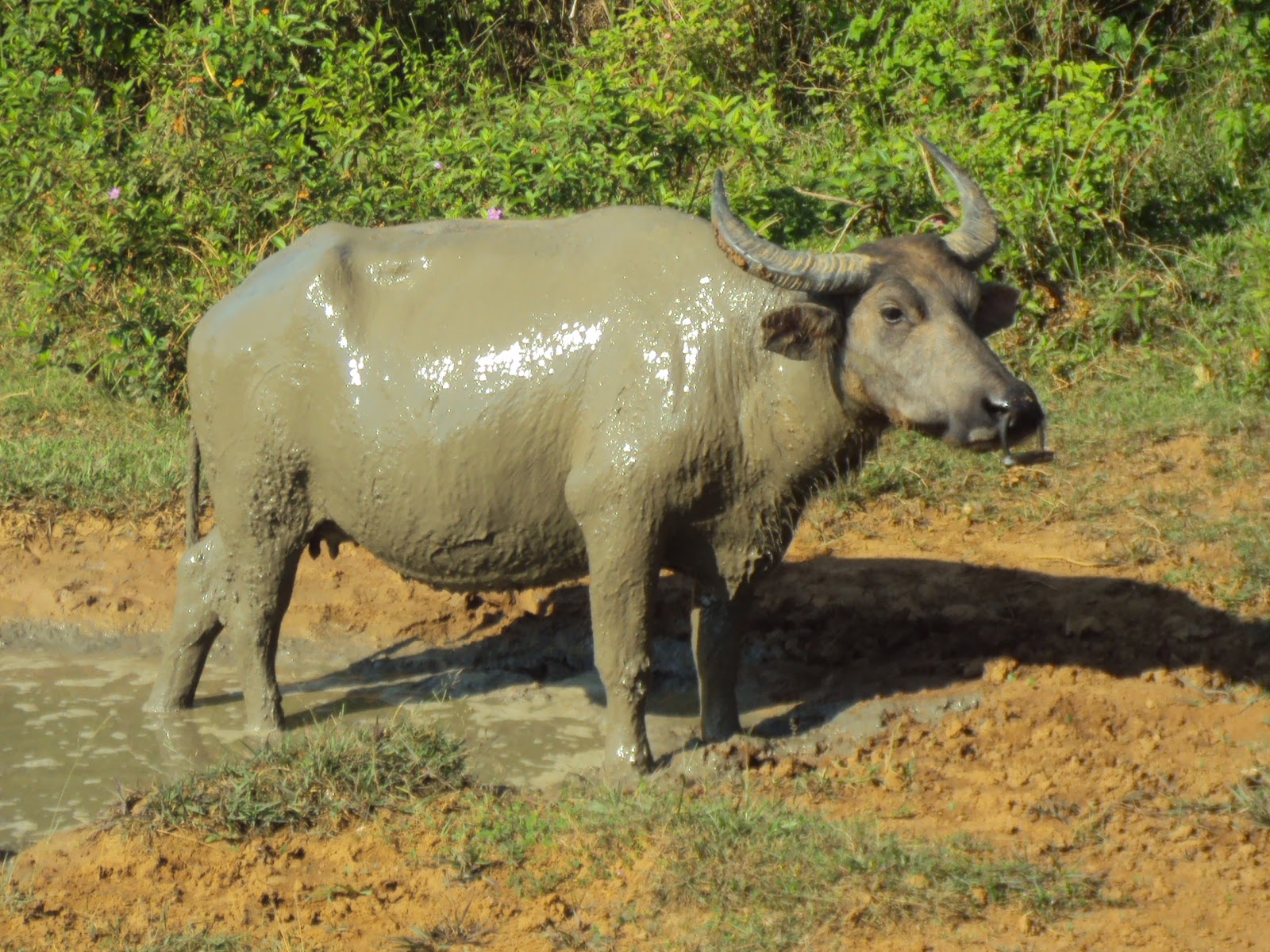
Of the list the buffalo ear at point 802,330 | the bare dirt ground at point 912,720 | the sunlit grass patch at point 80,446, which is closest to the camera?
the bare dirt ground at point 912,720

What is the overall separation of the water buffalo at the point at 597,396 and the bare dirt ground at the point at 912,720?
2.65 ft

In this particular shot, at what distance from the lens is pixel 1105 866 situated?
4457 mm

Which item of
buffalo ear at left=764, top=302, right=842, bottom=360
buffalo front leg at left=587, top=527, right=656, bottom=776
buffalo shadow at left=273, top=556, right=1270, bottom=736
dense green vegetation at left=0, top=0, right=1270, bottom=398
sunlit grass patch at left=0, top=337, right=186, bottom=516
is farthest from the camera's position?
dense green vegetation at left=0, top=0, right=1270, bottom=398

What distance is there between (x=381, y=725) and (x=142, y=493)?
2636 millimetres

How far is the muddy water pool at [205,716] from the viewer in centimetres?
562

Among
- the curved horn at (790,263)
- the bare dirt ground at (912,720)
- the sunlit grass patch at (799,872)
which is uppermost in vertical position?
the curved horn at (790,263)

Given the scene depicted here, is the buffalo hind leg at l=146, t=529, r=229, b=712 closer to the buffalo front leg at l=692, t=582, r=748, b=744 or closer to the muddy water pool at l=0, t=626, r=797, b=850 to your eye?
the muddy water pool at l=0, t=626, r=797, b=850

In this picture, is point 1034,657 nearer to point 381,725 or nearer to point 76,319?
point 381,725

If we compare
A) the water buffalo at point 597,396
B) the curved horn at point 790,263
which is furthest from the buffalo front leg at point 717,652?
the curved horn at point 790,263

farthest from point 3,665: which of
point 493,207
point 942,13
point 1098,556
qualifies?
point 942,13

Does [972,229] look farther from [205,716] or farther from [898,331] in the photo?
[205,716]

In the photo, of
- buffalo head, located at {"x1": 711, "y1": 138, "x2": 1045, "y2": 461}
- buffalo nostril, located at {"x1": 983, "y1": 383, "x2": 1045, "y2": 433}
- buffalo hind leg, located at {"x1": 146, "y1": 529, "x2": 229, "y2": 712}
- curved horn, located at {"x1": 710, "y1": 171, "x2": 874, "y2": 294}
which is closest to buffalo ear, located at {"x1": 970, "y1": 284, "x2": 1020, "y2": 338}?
buffalo head, located at {"x1": 711, "y1": 138, "x2": 1045, "y2": 461}

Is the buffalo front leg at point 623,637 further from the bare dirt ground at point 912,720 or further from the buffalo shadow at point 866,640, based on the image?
the buffalo shadow at point 866,640

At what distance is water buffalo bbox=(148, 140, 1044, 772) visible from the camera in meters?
4.82
